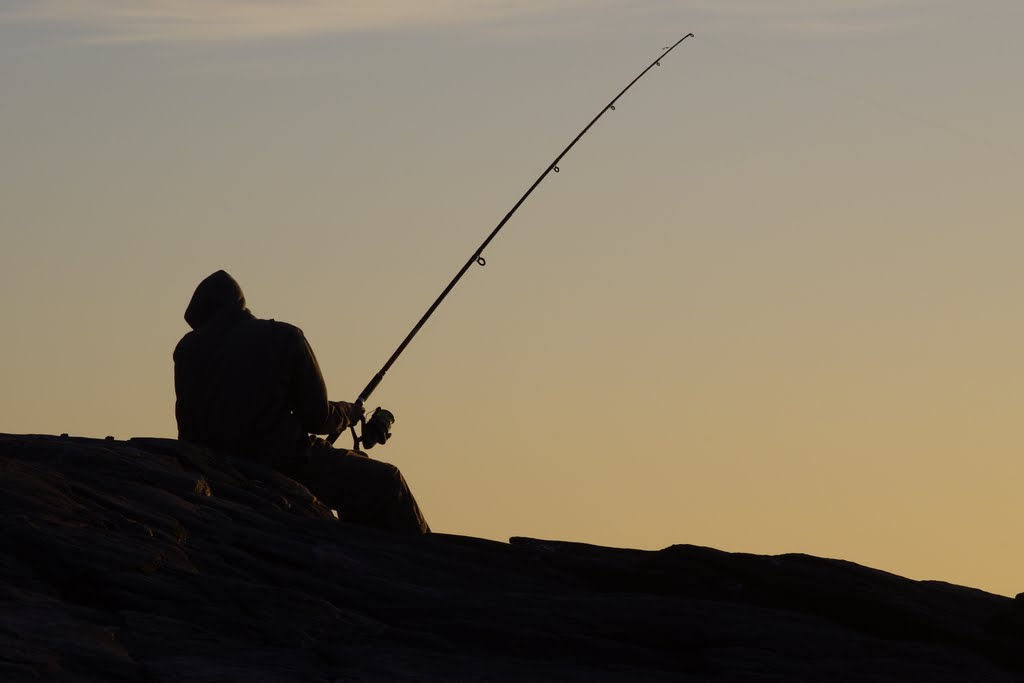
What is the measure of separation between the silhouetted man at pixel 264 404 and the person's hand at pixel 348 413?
514mm

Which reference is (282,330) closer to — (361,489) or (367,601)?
(361,489)

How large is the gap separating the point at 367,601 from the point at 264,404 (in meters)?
3.34

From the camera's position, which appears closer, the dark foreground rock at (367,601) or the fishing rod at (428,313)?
the dark foreground rock at (367,601)

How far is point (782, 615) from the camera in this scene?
32.2 ft

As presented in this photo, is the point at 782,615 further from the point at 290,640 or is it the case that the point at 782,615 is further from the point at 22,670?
the point at 22,670

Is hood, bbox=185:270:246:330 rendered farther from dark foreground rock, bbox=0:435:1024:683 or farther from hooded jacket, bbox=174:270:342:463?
dark foreground rock, bbox=0:435:1024:683

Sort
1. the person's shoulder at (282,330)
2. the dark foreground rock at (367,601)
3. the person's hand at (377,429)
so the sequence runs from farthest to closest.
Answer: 1. the person's hand at (377,429)
2. the person's shoulder at (282,330)
3. the dark foreground rock at (367,601)

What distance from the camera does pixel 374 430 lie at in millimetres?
13188

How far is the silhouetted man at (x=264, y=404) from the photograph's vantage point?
38.8 feet

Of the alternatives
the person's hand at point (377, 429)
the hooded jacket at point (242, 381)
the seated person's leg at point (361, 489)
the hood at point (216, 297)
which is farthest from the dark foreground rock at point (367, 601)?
the person's hand at point (377, 429)

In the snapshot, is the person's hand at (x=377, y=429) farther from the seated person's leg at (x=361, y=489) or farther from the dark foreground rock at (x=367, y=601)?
the dark foreground rock at (x=367, y=601)

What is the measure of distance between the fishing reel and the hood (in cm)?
156

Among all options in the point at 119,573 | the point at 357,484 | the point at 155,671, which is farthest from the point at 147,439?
the point at 155,671

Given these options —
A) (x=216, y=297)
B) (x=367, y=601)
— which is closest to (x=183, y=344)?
(x=216, y=297)
